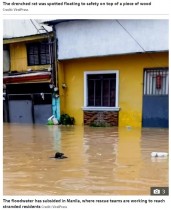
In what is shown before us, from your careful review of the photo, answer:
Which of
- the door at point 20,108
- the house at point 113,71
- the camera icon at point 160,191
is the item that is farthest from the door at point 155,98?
the camera icon at point 160,191

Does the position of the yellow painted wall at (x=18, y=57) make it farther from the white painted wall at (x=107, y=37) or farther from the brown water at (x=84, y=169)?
the brown water at (x=84, y=169)

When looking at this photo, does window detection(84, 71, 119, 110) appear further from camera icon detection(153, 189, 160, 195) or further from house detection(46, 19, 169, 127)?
camera icon detection(153, 189, 160, 195)

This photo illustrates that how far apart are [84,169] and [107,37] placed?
12.6 feet

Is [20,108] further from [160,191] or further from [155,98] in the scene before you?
[160,191]

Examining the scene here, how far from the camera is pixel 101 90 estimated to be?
6230 millimetres

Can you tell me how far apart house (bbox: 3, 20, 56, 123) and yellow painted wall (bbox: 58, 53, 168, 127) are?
394 mm

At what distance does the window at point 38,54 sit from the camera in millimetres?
6887

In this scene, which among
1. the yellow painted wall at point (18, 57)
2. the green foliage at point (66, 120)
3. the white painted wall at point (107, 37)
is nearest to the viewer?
the white painted wall at point (107, 37)

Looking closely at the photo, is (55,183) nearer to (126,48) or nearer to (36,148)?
(36,148)

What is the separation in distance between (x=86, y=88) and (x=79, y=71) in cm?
39

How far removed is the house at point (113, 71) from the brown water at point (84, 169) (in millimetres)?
2158

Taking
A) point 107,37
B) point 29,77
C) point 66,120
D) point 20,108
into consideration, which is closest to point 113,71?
point 107,37

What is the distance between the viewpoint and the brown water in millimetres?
1753

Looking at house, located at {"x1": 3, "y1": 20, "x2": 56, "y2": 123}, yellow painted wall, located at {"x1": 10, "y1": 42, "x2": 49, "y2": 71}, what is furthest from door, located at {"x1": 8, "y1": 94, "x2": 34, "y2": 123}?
yellow painted wall, located at {"x1": 10, "y1": 42, "x2": 49, "y2": 71}
